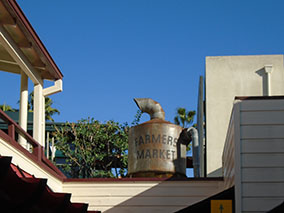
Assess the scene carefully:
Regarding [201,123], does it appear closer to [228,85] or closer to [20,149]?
[228,85]

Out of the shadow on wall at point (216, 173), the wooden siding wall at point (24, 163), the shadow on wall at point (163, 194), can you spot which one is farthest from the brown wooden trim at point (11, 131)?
the shadow on wall at point (216, 173)

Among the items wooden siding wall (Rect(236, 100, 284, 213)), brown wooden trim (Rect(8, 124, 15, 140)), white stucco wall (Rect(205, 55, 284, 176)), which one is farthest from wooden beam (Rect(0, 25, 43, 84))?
white stucco wall (Rect(205, 55, 284, 176))

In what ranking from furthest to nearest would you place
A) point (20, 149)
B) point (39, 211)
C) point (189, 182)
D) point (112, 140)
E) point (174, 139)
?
point (112, 140) → point (174, 139) → point (189, 182) → point (20, 149) → point (39, 211)

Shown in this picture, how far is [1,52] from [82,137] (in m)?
14.4

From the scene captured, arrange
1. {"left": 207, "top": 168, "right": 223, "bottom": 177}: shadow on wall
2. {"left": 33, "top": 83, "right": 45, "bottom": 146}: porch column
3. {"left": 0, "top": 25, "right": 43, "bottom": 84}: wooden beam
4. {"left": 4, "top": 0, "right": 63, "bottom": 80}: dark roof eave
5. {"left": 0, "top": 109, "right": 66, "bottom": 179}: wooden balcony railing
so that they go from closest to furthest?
{"left": 0, "top": 109, "right": 66, "bottom": 179}: wooden balcony railing → {"left": 4, "top": 0, "right": 63, "bottom": 80}: dark roof eave → {"left": 0, "top": 25, "right": 43, "bottom": 84}: wooden beam → {"left": 33, "top": 83, "right": 45, "bottom": 146}: porch column → {"left": 207, "top": 168, "right": 223, "bottom": 177}: shadow on wall

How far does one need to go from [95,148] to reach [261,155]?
1706cm

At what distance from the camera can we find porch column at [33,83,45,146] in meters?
11.3

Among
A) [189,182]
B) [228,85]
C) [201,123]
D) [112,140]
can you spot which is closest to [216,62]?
[228,85]

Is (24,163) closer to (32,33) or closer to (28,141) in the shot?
(28,141)

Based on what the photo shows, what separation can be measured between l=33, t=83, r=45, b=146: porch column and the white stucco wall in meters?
8.82

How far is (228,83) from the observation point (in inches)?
774

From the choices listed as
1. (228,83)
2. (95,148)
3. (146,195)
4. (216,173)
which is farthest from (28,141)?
(95,148)

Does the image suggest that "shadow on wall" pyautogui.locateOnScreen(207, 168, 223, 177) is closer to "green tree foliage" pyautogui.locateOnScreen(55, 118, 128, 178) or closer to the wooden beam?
"green tree foliage" pyautogui.locateOnScreen(55, 118, 128, 178)

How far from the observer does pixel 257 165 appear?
8352mm
